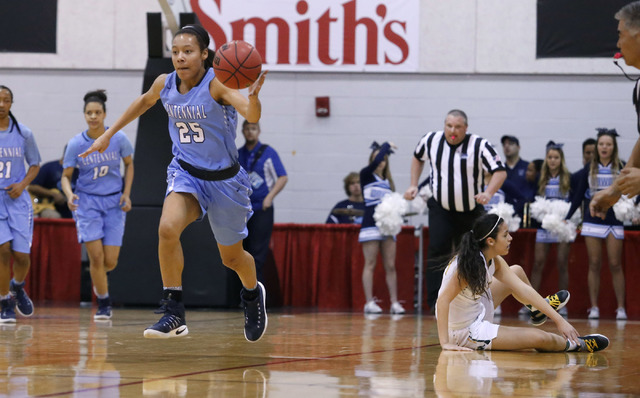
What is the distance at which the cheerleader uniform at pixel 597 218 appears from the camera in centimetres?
974

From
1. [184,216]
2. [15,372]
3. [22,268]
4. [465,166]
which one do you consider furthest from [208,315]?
[15,372]

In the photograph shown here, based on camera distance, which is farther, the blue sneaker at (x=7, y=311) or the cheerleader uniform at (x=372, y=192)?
the cheerleader uniform at (x=372, y=192)

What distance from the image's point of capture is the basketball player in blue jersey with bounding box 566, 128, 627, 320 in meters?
9.74

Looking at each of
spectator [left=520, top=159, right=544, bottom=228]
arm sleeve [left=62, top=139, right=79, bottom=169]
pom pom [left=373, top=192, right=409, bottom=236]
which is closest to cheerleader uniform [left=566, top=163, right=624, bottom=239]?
spectator [left=520, top=159, right=544, bottom=228]

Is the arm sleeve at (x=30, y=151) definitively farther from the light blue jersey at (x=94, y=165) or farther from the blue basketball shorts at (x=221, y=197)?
the blue basketball shorts at (x=221, y=197)

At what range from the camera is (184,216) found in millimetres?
5043

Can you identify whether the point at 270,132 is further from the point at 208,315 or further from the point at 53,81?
the point at 208,315

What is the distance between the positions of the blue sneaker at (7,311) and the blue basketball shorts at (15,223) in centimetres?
45

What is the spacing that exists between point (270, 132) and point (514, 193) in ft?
13.1

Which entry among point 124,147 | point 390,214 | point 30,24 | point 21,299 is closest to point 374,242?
point 390,214

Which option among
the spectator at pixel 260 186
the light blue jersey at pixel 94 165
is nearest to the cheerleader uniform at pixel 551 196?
the spectator at pixel 260 186

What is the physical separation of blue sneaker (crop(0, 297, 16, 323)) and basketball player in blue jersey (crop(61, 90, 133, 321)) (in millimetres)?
803

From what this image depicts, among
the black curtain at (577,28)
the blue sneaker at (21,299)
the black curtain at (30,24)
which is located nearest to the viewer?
the blue sneaker at (21,299)

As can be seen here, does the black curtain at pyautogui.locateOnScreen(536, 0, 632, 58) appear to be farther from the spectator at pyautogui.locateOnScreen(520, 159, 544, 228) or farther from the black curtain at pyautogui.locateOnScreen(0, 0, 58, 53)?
the black curtain at pyautogui.locateOnScreen(0, 0, 58, 53)
